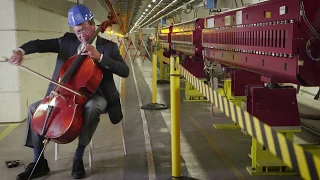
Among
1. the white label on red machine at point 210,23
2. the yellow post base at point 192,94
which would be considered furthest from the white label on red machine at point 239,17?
the yellow post base at point 192,94

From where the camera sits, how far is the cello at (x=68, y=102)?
3643 mm

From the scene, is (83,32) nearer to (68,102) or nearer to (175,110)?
(68,102)

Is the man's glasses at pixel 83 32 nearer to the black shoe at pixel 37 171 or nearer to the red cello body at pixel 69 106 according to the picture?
the red cello body at pixel 69 106

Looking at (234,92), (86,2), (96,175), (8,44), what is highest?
(86,2)

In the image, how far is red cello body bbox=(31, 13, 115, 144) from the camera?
3.64 metres

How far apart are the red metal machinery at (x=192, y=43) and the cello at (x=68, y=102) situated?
358 centimetres

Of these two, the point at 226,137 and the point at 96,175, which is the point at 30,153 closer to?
the point at 96,175

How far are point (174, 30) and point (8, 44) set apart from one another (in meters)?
5.48

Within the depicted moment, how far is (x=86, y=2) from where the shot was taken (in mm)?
11781

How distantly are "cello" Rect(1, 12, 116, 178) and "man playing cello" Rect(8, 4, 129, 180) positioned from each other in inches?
4.6

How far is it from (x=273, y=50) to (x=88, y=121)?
192cm

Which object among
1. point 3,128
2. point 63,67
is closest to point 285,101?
point 63,67

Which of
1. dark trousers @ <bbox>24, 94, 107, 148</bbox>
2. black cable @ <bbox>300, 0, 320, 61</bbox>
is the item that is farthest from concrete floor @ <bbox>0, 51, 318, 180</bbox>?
black cable @ <bbox>300, 0, 320, 61</bbox>

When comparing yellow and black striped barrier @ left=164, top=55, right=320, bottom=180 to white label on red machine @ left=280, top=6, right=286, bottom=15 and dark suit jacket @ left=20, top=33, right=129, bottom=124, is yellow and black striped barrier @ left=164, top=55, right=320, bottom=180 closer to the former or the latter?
white label on red machine @ left=280, top=6, right=286, bottom=15
